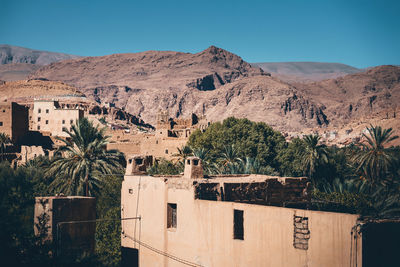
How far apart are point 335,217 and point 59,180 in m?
17.8

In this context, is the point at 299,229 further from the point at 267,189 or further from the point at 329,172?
the point at 329,172

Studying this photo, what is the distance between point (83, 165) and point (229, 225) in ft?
43.2

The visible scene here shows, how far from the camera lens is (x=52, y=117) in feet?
250

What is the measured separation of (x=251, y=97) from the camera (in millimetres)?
175250

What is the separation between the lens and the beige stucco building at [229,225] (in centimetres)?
1148

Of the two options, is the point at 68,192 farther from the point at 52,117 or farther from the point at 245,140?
the point at 52,117

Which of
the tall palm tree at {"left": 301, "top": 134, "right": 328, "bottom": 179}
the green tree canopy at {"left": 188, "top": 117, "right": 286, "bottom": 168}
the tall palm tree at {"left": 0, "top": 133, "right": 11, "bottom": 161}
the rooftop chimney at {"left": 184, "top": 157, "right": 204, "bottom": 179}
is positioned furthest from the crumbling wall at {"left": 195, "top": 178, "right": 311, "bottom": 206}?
the tall palm tree at {"left": 0, "top": 133, "right": 11, "bottom": 161}

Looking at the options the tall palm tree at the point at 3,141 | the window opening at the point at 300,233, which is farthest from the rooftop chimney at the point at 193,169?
the tall palm tree at the point at 3,141

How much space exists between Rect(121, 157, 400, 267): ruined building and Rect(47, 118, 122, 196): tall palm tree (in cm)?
511

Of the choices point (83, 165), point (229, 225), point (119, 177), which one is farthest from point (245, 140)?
point (229, 225)

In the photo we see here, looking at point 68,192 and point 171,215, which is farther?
point 68,192

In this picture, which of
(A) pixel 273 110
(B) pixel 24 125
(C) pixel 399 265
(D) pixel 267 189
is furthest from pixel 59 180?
(A) pixel 273 110

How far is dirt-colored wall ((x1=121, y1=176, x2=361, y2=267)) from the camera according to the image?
449 inches

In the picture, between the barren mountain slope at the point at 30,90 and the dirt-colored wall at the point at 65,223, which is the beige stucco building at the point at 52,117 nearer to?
the dirt-colored wall at the point at 65,223
